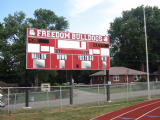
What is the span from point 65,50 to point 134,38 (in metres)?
38.6

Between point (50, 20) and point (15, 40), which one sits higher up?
point (50, 20)

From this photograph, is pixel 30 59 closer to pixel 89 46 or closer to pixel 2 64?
pixel 89 46

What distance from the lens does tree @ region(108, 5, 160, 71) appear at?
54.2 m

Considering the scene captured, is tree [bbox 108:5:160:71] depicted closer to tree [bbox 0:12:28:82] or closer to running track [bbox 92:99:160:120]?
tree [bbox 0:12:28:82]

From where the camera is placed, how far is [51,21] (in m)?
44.4

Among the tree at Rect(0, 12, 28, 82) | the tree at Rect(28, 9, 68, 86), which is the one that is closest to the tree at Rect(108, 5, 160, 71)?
the tree at Rect(28, 9, 68, 86)

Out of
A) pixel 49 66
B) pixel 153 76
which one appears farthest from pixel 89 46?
pixel 153 76

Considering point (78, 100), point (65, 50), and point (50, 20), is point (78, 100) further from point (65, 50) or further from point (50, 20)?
point (50, 20)

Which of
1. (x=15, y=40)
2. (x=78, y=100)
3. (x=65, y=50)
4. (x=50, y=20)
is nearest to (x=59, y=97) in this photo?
(x=78, y=100)

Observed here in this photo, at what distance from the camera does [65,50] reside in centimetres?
1772

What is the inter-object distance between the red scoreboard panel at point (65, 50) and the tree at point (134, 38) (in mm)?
35797

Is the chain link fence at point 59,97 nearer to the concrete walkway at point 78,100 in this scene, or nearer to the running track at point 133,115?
the concrete walkway at point 78,100

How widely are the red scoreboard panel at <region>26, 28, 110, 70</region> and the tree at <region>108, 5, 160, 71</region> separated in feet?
117

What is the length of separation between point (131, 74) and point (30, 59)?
31866 millimetres
